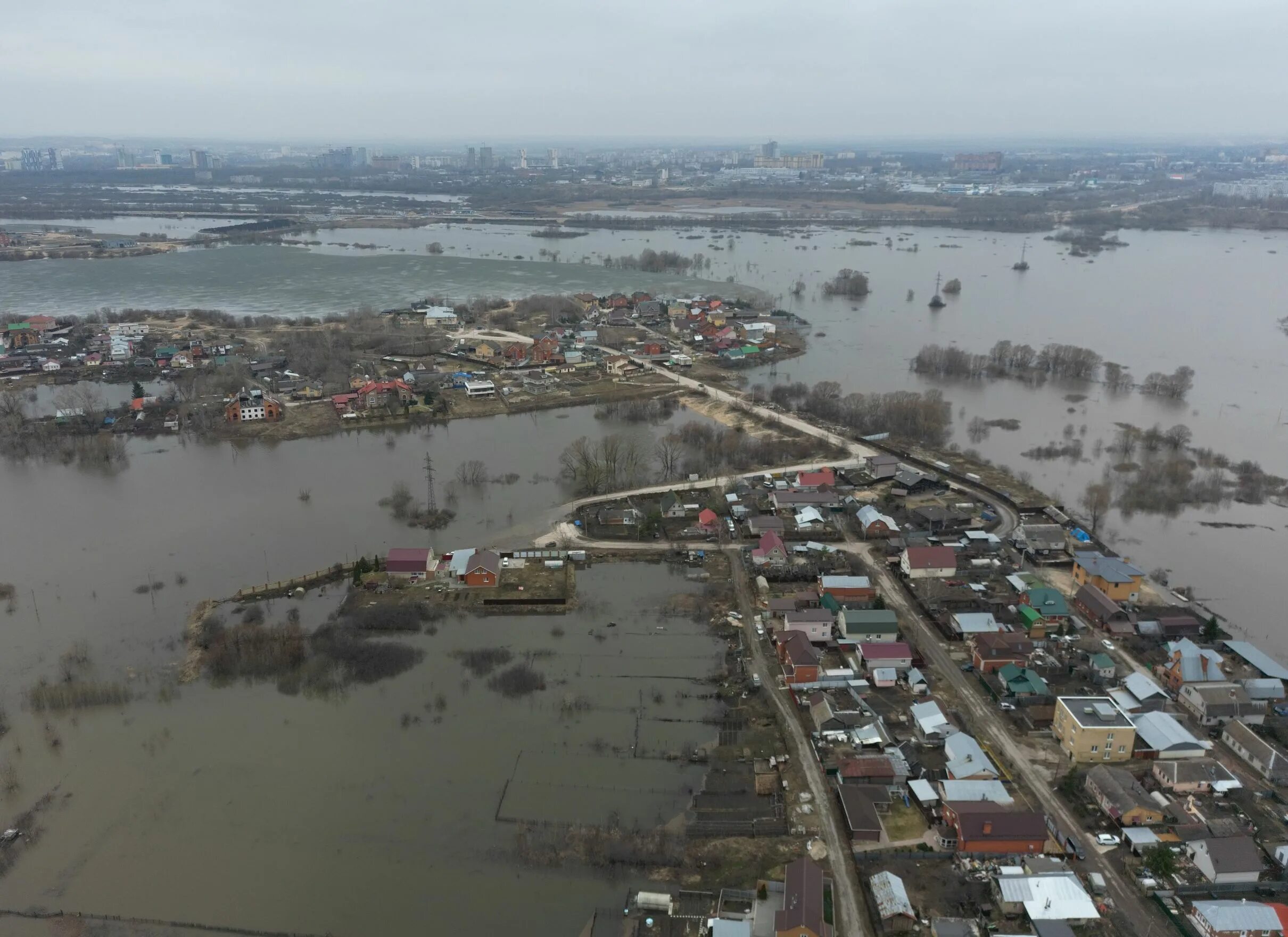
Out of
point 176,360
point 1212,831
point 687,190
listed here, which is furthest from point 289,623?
point 687,190

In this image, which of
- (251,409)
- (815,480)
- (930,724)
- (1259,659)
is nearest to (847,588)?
(930,724)

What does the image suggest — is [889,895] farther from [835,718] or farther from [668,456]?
[668,456]

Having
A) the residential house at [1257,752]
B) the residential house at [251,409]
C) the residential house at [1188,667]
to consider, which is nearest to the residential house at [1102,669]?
the residential house at [1188,667]

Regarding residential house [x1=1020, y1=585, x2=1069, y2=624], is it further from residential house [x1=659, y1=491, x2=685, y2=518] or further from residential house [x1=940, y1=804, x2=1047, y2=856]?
residential house [x1=659, y1=491, x2=685, y2=518]

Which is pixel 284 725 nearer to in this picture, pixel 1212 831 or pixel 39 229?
pixel 1212 831

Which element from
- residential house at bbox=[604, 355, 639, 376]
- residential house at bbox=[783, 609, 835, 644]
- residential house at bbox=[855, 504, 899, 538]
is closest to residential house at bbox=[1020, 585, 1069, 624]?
residential house at bbox=[855, 504, 899, 538]

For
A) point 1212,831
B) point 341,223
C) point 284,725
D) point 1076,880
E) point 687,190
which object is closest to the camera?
point 1076,880
